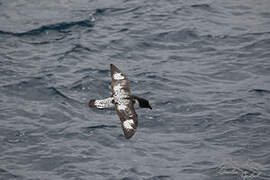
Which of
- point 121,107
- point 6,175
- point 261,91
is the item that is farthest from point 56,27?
point 121,107

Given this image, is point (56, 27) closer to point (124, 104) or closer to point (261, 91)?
point (261, 91)

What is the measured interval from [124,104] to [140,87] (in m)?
4.54

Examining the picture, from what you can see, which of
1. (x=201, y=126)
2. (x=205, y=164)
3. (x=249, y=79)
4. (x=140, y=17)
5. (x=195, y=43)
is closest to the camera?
(x=205, y=164)

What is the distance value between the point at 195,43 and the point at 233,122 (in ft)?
14.9

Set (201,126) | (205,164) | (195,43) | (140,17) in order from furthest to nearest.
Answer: (140,17)
(195,43)
(201,126)
(205,164)

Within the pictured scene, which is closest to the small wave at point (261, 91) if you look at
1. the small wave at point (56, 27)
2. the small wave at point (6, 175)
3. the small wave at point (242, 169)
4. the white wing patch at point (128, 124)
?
the small wave at point (242, 169)

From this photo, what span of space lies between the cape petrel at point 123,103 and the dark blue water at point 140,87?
192 centimetres

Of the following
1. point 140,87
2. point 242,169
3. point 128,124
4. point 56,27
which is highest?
point 128,124

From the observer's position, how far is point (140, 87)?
18.4m

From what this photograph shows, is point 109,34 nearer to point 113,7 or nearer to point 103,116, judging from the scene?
point 113,7

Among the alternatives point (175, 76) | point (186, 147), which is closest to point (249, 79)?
point (175, 76)

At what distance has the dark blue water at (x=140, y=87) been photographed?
1555 cm

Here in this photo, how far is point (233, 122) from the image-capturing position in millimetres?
16969

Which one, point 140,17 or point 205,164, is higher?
point 140,17
